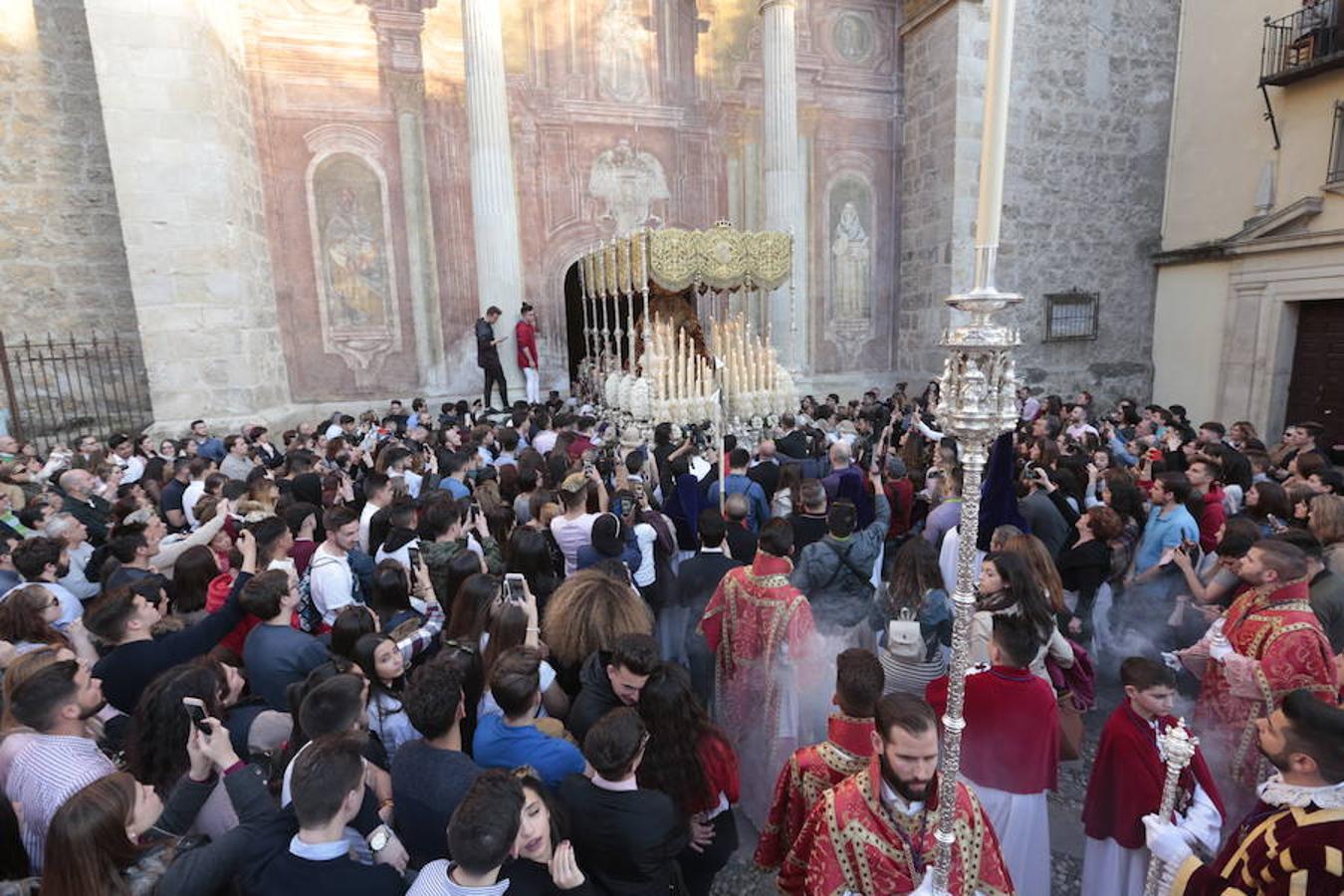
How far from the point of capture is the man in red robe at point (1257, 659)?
301cm

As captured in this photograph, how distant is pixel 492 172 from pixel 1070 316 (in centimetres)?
1234

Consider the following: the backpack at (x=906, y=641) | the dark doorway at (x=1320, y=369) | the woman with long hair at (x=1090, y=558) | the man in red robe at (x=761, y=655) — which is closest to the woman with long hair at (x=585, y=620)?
the man in red robe at (x=761, y=655)

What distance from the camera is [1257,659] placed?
3105 mm

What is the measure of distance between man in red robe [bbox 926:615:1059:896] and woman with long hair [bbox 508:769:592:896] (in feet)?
5.32

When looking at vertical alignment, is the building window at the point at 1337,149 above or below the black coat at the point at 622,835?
above

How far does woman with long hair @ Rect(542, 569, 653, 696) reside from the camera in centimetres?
321

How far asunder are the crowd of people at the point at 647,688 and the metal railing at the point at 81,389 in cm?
675

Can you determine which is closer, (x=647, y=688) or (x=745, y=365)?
(x=647, y=688)

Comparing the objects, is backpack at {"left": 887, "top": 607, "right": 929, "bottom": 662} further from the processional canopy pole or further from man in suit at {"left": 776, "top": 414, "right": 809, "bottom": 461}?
man in suit at {"left": 776, "top": 414, "right": 809, "bottom": 461}

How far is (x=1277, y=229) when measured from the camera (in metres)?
12.3

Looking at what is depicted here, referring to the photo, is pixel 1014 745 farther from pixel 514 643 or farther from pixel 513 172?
pixel 513 172

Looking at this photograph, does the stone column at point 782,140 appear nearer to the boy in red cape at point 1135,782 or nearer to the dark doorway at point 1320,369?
the dark doorway at point 1320,369

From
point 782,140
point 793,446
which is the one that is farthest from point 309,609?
point 782,140

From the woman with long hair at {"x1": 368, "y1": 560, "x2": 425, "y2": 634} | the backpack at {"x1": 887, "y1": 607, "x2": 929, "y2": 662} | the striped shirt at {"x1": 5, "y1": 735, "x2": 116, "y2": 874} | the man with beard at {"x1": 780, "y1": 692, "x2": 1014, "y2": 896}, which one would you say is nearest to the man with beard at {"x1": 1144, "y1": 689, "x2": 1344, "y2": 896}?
the man with beard at {"x1": 780, "y1": 692, "x2": 1014, "y2": 896}
